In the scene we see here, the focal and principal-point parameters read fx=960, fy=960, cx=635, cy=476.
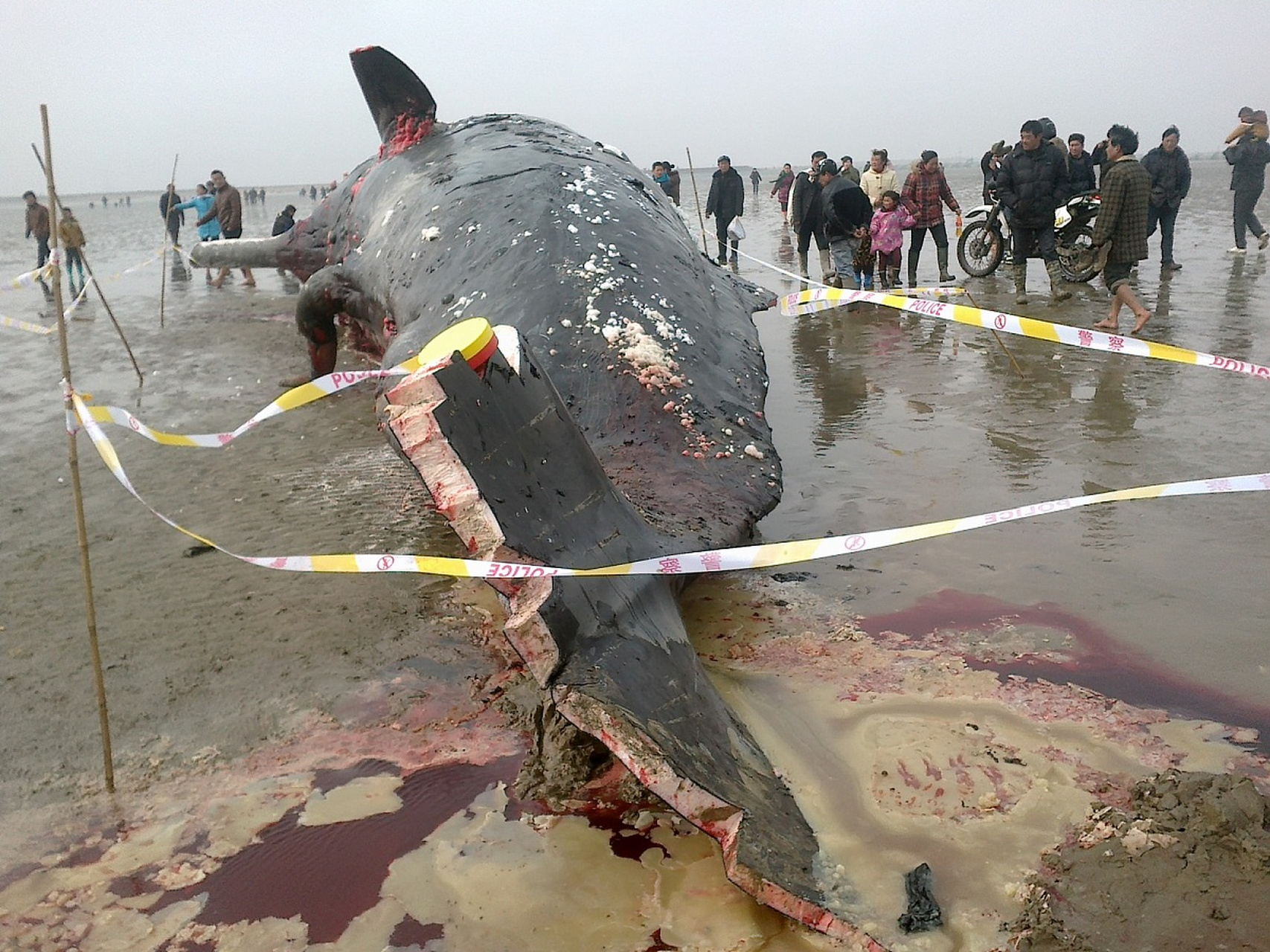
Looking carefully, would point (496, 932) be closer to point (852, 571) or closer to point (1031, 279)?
point (852, 571)

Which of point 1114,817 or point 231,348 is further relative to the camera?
point 231,348

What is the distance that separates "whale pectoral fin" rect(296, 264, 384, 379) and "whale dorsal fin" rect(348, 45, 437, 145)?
136 centimetres

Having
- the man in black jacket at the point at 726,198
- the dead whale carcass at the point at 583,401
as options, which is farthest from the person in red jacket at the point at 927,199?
the dead whale carcass at the point at 583,401

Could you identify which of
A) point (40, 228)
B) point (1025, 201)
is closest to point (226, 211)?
point (40, 228)

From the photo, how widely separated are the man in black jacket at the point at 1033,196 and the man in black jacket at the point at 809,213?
249 cm

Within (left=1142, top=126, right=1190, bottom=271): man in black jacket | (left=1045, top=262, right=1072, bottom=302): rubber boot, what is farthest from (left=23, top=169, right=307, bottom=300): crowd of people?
(left=1142, top=126, right=1190, bottom=271): man in black jacket

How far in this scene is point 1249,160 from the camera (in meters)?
14.7

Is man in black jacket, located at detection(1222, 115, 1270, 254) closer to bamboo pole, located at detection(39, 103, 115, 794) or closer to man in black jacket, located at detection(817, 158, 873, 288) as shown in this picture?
man in black jacket, located at detection(817, 158, 873, 288)

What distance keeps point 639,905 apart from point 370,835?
95 centimetres

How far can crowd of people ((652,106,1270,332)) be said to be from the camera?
1028 centimetres

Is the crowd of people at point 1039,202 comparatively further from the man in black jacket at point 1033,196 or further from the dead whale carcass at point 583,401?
the dead whale carcass at point 583,401

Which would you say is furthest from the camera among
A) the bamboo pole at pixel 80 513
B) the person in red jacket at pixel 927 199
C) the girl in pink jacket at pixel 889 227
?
the person in red jacket at pixel 927 199

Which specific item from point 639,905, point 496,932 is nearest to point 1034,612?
point 639,905

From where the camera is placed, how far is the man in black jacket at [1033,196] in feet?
39.4
